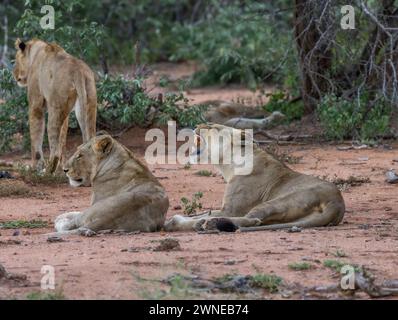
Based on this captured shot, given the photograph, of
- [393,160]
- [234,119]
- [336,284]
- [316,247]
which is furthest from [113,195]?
[234,119]

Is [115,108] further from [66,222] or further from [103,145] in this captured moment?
[66,222]

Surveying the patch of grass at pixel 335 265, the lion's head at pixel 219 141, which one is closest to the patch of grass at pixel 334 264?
the patch of grass at pixel 335 265

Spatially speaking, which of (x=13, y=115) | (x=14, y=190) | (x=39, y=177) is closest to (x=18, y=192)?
(x=14, y=190)

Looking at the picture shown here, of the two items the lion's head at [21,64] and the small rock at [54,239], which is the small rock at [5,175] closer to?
the lion's head at [21,64]

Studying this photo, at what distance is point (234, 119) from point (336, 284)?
24.5 feet

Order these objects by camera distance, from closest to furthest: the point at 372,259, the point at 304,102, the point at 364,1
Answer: the point at 372,259, the point at 364,1, the point at 304,102

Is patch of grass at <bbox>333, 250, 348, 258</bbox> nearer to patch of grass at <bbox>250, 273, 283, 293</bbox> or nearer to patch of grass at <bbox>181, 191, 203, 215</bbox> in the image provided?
patch of grass at <bbox>250, 273, 283, 293</bbox>

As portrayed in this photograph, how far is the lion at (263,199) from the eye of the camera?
25.2 ft

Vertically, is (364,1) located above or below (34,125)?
above

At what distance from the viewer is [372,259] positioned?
6613 millimetres

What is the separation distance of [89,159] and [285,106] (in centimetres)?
626

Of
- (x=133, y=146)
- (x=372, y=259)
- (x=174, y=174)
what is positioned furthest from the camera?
(x=133, y=146)

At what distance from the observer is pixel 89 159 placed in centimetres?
799

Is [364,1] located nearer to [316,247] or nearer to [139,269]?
[316,247]
